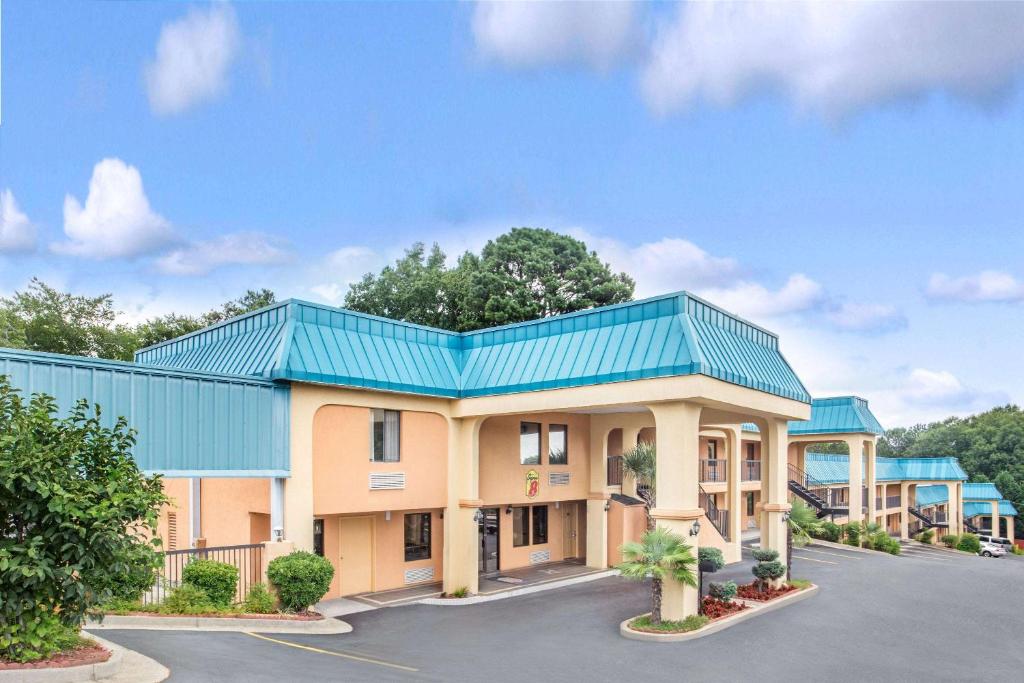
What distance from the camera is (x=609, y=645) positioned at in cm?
1680

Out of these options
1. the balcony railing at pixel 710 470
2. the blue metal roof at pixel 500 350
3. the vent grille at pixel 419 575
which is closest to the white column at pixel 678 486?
the blue metal roof at pixel 500 350

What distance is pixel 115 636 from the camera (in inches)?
556

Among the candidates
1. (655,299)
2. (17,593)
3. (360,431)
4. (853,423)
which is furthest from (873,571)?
(17,593)

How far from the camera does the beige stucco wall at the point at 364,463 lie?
66.7 feet

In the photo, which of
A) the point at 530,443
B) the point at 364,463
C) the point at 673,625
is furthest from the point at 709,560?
the point at 364,463

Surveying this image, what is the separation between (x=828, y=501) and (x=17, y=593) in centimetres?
4007

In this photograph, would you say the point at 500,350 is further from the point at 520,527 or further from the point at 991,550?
the point at 991,550

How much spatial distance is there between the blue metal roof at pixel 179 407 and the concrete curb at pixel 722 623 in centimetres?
908

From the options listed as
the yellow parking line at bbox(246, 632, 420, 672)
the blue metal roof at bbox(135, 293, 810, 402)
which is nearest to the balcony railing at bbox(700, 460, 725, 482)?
the blue metal roof at bbox(135, 293, 810, 402)

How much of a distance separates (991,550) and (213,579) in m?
48.2

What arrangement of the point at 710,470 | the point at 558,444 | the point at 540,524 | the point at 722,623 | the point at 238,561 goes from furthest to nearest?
the point at 710,470, the point at 540,524, the point at 558,444, the point at 238,561, the point at 722,623

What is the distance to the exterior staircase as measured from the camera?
39.2m

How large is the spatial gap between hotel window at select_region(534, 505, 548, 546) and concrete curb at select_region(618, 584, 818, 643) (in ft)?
29.9

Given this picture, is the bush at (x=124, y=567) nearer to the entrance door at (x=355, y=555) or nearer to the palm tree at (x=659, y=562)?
the palm tree at (x=659, y=562)
